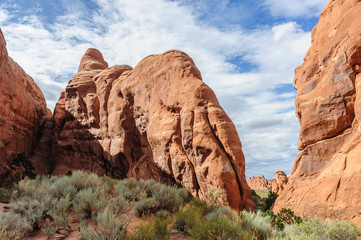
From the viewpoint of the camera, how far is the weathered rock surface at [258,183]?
294 feet

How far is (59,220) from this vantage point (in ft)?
17.6

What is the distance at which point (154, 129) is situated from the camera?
14594 mm

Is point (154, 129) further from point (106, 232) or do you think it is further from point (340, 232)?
point (340, 232)

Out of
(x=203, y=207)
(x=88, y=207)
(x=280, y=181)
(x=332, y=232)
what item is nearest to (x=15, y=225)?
(x=88, y=207)

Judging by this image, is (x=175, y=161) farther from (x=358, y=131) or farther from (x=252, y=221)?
(x=358, y=131)

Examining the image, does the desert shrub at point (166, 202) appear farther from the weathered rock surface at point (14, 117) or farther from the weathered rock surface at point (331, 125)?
the weathered rock surface at point (14, 117)

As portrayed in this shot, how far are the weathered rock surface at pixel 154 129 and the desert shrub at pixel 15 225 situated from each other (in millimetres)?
7199

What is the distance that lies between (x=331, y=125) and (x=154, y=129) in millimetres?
9579

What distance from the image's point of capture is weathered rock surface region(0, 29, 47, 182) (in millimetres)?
19750

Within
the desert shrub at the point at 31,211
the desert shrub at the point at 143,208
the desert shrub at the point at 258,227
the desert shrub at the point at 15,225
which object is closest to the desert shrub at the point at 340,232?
the desert shrub at the point at 258,227

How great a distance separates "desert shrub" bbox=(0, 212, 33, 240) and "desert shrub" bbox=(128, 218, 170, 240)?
94.9 inches

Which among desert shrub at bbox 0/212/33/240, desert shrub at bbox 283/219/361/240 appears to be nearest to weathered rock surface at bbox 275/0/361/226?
desert shrub at bbox 283/219/361/240

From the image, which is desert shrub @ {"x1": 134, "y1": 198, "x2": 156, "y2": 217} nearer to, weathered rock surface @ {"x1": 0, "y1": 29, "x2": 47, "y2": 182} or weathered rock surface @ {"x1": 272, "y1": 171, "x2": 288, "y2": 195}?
weathered rock surface @ {"x1": 0, "y1": 29, "x2": 47, "y2": 182}

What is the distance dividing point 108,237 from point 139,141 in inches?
546
